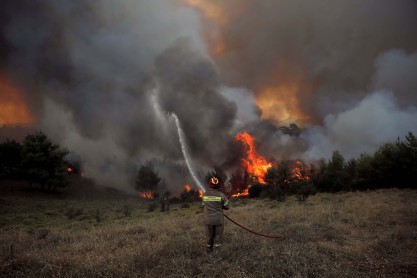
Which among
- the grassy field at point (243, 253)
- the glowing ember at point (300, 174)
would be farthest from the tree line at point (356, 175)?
the grassy field at point (243, 253)

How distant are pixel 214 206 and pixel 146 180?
66.0 metres

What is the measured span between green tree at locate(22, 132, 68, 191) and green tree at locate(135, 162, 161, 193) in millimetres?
23749

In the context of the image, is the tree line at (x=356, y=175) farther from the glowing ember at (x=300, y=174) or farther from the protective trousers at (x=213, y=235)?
the protective trousers at (x=213, y=235)

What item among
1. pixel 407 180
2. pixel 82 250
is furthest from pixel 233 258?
pixel 407 180

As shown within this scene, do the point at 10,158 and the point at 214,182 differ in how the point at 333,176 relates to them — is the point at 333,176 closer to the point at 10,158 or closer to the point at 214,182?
the point at 214,182

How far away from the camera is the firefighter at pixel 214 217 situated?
1016 cm

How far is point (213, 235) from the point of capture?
10.3m

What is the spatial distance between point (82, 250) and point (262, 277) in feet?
23.5

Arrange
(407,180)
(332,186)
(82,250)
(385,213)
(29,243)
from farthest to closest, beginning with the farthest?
(332,186) < (407,180) < (385,213) < (29,243) < (82,250)

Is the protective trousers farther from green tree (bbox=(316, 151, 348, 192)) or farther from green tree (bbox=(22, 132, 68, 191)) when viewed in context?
green tree (bbox=(316, 151, 348, 192))

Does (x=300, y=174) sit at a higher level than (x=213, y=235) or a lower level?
higher

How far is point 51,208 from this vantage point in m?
37.2

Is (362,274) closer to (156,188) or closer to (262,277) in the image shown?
(262,277)

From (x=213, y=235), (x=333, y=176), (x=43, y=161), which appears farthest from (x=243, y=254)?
(x=333, y=176)
